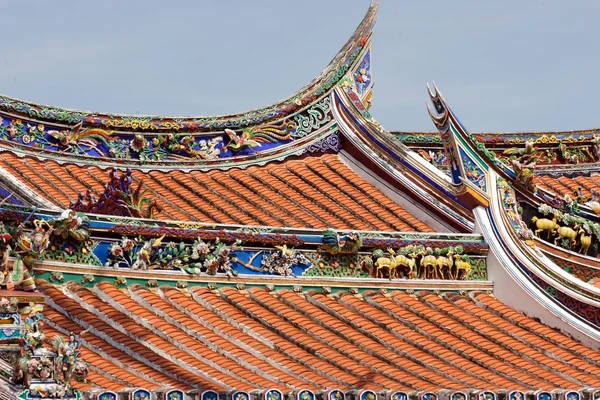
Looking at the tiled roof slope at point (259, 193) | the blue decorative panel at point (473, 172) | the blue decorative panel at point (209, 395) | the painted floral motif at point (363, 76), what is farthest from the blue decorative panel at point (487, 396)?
the painted floral motif at point (363, 76)

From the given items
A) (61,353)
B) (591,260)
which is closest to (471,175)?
(591,260)

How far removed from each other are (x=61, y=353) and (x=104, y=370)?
4.44ft

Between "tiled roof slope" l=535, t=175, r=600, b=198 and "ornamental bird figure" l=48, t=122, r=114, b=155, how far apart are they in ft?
19.7

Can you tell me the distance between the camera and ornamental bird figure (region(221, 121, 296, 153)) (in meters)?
17.5

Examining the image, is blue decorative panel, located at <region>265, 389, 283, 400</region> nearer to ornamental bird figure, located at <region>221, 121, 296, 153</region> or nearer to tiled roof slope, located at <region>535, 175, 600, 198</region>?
ornamental bird figure, located at <region>221, 121, 296, 153</region>

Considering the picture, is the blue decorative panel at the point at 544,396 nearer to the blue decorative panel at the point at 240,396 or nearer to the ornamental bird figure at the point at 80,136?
the blue decorative panel at the point at 240,396

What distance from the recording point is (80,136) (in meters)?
16.8

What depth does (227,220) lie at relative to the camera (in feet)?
52.9

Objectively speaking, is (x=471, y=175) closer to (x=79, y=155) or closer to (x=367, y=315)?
(x=367, y=315)

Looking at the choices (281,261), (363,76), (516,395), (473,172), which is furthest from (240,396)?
(363,76)

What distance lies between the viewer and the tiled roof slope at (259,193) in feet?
53.0

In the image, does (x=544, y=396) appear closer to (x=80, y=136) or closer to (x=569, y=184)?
(x=80, y=136)

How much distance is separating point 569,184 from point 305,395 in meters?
9.10

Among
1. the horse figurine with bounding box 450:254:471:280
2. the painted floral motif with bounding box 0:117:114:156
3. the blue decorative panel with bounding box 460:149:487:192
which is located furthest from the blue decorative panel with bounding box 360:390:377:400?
the painted floral motif with bounding box 0:117:114:156
